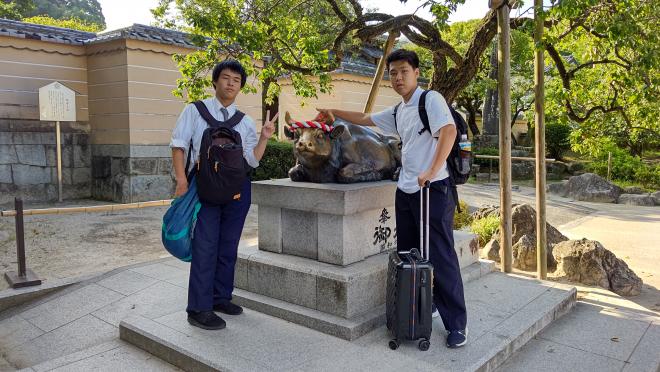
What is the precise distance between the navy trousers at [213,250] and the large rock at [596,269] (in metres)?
4.18

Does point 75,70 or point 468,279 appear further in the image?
point 75,70

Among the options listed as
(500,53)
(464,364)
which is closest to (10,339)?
(464,364)

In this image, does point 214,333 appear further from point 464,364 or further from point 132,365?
point 464,364

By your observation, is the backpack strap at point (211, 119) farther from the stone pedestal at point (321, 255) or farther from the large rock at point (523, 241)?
the large rock at point (523, 241)

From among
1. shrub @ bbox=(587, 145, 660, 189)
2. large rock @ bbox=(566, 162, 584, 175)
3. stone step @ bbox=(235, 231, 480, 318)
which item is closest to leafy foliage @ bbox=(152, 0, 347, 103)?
stone step @ bbox=(235, 231, 480, 318)

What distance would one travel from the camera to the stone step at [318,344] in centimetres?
323

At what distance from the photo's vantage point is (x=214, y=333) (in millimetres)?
3676

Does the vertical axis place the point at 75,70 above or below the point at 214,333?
above

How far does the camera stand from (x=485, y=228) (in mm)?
7715

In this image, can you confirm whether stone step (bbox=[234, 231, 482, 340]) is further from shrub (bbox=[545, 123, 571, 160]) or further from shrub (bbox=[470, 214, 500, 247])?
shrub (bbox=[545, 123, 571, 160])

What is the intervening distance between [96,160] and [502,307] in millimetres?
10346

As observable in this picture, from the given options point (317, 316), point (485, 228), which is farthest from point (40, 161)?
point (317, 316)

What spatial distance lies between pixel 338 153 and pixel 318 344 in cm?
171

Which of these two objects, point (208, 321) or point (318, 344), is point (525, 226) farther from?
point (208, 321)
